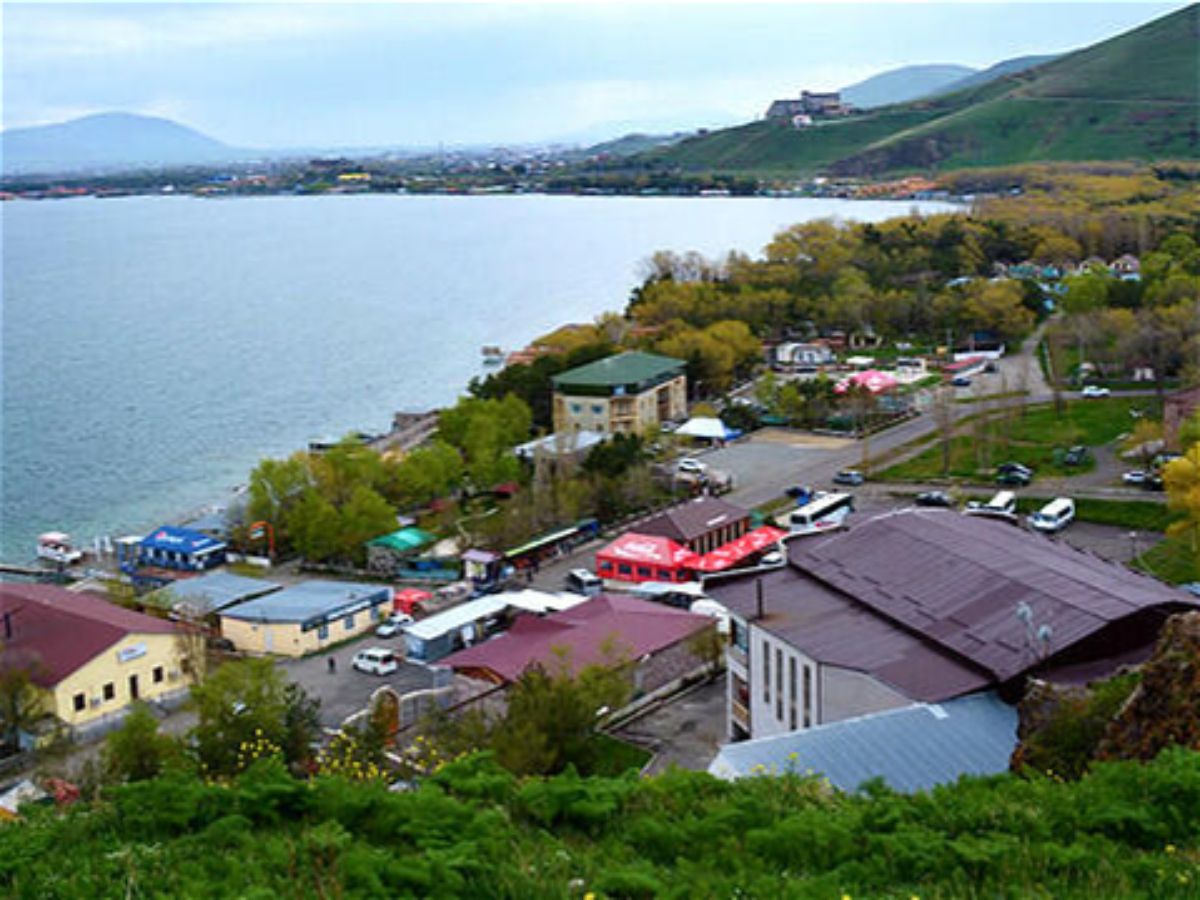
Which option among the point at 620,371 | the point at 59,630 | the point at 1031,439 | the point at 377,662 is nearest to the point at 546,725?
the point at 377,662

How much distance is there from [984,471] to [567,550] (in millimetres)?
5221

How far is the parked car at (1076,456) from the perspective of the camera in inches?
578

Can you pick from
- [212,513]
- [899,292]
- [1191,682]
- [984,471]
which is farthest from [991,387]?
[1191,682]

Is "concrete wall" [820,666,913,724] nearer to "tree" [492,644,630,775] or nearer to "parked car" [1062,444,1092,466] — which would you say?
"tree" [492,644,630,775]

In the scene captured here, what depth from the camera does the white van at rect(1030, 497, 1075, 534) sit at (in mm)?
12273

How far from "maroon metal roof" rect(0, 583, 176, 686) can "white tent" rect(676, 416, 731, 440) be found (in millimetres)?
9125

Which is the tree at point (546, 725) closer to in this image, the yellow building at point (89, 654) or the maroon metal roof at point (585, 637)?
the maroon metal roof at point (585, 637)

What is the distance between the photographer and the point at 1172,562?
11070mm

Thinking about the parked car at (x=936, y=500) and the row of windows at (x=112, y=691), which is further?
the parked car at (x=936, y=500)

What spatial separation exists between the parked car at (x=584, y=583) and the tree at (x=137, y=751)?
541 cm

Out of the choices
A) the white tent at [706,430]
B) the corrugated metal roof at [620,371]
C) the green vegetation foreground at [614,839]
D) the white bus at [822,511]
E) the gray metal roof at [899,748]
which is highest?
the green vegetation foreground at [614,839]

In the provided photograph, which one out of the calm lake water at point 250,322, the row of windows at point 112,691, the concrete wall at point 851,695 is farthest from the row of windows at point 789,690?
the calm lake water at point 250,322

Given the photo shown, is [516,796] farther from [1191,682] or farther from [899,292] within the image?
[899,292]

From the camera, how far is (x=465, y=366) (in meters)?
30.3
